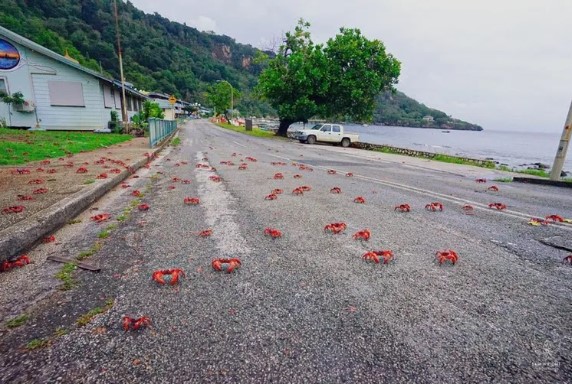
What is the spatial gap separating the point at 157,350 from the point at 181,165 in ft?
28.3

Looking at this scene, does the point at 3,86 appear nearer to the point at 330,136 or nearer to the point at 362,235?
the point at 330,136

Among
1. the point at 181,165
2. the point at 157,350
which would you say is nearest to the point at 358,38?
the point at 181,165

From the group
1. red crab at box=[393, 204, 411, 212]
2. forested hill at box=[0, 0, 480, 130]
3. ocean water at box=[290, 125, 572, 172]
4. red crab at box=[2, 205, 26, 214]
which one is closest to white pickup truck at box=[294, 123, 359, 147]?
ocean water at box=[290, 125, 572, 172]

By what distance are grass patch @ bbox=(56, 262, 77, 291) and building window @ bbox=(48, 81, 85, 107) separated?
21.5 metres

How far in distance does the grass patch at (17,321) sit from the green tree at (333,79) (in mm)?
25748

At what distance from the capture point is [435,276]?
9.23 ft

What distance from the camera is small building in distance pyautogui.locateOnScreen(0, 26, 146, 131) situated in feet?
58.7

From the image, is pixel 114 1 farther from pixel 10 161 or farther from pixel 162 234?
pixel 162 234

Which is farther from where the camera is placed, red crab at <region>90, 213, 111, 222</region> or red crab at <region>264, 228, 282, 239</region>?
red crab at <region>90, 213, 111, 222</region>

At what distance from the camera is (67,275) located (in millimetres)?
2695

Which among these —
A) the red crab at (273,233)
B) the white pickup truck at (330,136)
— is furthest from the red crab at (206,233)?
the white pickup truck at (330,136)

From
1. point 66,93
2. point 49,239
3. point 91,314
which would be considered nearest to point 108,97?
point 66,93

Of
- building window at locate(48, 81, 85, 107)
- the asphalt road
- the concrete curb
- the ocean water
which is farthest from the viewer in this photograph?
the ocean water

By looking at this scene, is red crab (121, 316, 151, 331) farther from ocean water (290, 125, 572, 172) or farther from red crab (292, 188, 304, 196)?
ocean water (290, 125, 572, 172)
